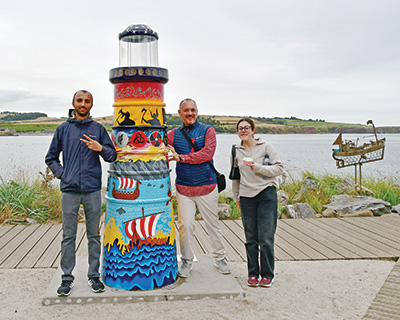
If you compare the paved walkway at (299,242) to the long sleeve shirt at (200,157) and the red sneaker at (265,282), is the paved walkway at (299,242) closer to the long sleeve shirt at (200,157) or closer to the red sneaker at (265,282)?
the red sneaker at (265,282)

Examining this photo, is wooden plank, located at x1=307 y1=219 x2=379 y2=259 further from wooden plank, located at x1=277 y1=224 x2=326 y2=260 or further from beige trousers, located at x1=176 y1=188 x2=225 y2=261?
beige trousers, located at x1=176 y1=188 x2=225 y2=261

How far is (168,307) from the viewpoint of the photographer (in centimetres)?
393

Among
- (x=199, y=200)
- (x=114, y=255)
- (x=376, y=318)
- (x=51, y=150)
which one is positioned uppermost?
(x=51, y=150)

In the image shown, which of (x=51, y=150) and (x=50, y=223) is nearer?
(x=51, y=150)

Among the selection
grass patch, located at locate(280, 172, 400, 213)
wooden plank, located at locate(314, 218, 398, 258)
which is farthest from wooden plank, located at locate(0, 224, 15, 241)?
grass patch, located at locate(280, 172, 400, 213)

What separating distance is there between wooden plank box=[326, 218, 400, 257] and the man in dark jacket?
360cm

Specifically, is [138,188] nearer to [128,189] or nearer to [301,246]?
[128,189]

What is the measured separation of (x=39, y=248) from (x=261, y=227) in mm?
3058

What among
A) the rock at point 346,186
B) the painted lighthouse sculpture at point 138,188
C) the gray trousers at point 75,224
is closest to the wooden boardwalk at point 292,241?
the gray trousers at point 75,224

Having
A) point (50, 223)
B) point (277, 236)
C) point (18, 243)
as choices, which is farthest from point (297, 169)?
point (18, 243)

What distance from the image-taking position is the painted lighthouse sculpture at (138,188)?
164 inches

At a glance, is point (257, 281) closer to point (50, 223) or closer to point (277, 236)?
point (277, 236)

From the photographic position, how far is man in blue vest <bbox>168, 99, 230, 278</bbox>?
4.38 m

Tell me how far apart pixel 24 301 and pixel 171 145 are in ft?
6.57
